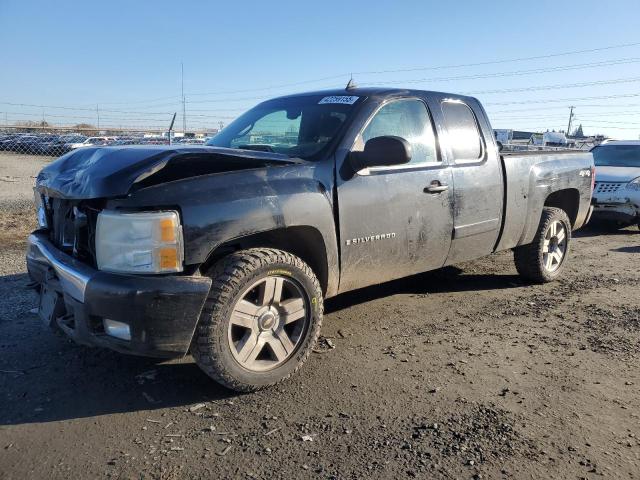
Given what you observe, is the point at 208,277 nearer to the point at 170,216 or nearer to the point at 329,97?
the point at 170,216

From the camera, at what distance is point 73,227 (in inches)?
132

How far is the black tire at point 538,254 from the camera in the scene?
5637 millimetres

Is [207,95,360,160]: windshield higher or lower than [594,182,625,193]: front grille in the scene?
higher

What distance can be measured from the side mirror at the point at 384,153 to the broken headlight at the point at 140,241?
54.9 inches

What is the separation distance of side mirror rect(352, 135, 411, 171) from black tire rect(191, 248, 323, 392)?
0.84m

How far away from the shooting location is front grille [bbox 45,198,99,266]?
315 cm

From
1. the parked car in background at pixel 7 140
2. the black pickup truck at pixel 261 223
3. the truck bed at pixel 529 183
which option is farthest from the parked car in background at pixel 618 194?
the parked car in background at pixel 7 140

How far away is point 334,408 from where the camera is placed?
10.3ft

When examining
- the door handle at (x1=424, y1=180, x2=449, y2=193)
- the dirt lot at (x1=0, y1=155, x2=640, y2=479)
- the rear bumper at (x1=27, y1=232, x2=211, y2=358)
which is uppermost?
the door handle at (x1=424, y1=180, x2=449, y2=193)

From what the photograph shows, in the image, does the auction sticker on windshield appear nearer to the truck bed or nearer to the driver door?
the driver door

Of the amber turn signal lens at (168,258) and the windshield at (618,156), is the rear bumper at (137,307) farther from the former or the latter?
the windshield at (618,156)

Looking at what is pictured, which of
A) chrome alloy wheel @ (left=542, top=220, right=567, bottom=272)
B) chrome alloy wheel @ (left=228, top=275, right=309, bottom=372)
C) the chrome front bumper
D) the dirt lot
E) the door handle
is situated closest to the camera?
the dirt lot

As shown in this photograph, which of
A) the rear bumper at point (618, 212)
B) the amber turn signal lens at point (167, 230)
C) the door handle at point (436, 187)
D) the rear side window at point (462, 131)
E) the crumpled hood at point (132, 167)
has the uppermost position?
the rear side window at point (462, 131)


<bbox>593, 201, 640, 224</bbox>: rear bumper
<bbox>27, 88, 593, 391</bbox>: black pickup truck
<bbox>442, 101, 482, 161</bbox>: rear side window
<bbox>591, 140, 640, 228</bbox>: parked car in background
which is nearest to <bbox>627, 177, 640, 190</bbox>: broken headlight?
<bbox>591, 140, 640, 228</bbox>: parked car in background
